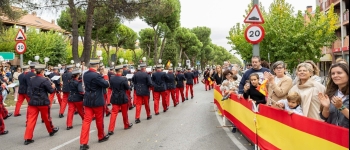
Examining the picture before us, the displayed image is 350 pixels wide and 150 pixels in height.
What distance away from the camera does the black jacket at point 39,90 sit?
7.69m

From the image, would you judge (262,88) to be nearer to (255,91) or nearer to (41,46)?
(255,91)

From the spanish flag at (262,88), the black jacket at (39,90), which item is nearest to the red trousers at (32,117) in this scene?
the black jacket at (39,90)

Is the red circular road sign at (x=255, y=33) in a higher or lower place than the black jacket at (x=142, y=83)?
higher

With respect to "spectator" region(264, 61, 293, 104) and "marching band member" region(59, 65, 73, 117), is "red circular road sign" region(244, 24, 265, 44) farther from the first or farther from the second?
"marching band member" region(59, 65, 73, 117)

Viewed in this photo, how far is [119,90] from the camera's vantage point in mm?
8781

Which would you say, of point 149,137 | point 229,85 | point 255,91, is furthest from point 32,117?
point 229,85

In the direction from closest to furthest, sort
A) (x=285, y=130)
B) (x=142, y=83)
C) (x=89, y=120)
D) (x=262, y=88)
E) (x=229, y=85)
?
1. (x=285, y=130)
2. (x=262, y=88)
3. (x=89, y=120)
4. (x=229, y=85)
5. (x=142, y=83)

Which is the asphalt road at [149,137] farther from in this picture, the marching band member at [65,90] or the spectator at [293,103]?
the spectator at [293,103]

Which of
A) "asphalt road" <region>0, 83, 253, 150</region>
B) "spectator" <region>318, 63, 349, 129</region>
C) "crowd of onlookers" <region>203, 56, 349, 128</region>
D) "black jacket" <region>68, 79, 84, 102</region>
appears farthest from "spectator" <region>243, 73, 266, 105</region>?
"black jacket" <region>68, 79, 84, 102</region>

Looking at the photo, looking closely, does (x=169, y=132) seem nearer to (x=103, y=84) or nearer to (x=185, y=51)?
(x=103, y=84)

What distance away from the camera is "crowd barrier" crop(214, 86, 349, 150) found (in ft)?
11.6

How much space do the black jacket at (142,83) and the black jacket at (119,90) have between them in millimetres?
1766

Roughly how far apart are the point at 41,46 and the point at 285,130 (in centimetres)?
4539

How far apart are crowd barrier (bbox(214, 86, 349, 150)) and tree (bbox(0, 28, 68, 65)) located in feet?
137
